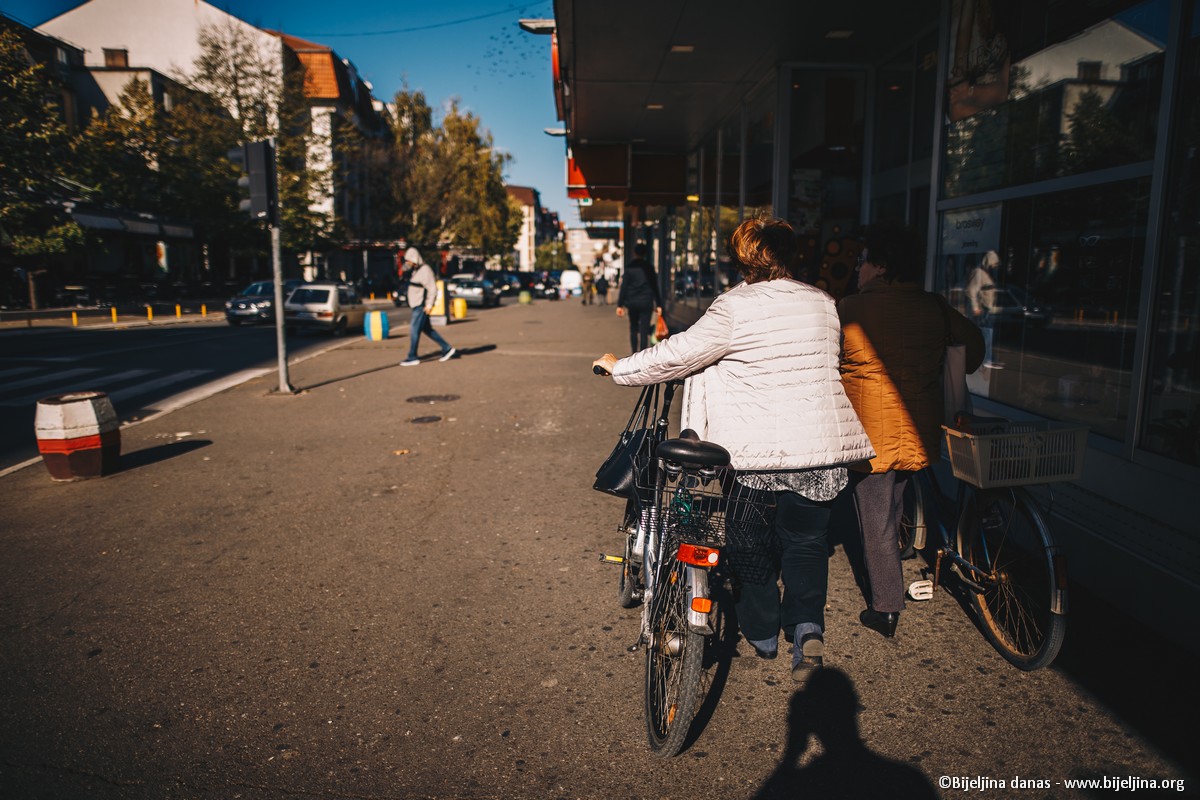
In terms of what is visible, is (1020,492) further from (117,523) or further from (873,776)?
(117,523)

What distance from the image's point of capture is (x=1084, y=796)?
8.84ft

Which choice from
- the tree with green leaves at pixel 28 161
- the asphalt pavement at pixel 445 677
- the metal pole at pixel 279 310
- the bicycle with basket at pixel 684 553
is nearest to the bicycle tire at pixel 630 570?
the asphalt pavement at pixel 445 677

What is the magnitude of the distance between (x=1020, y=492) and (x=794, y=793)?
5.55ft

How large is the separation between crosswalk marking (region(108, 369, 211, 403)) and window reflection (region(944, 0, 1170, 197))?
1032 cm

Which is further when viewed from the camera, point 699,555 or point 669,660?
point 669,660

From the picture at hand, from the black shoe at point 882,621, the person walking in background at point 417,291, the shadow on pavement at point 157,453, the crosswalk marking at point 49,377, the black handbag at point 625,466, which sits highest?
the person walking in background at point 417,291

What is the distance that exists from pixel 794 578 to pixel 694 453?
0.93m

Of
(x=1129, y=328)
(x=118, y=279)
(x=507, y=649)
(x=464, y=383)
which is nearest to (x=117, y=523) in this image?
(x=507, y=649)

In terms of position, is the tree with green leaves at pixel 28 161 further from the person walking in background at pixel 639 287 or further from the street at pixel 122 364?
the person walking in background at pixel 639 287

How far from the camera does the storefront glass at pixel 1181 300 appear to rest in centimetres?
434

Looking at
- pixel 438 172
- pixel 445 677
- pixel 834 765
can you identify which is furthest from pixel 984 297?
pixel 438 172

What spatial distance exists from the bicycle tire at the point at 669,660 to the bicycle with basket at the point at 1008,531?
4.52 feet

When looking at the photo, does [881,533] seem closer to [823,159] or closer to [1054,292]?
[1054,292]

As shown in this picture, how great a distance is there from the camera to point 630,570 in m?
3.87
